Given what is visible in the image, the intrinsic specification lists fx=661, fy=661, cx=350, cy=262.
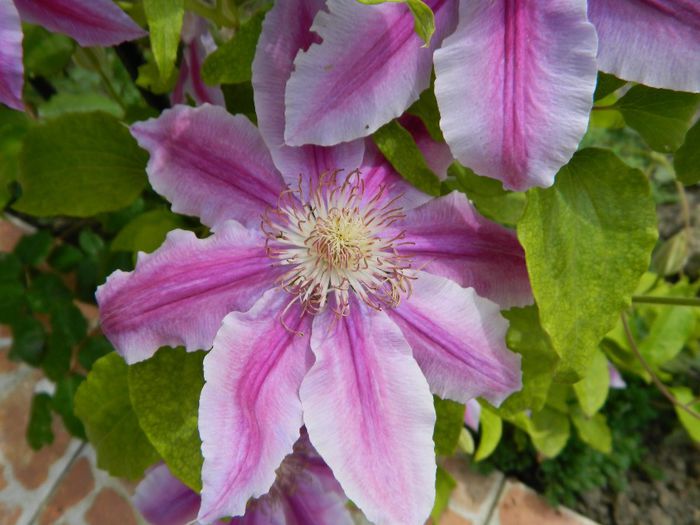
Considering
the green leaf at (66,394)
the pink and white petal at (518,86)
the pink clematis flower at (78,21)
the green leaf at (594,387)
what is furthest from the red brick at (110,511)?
the pink and white petal at (518,86)

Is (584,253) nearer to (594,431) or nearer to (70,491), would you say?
(594,431)

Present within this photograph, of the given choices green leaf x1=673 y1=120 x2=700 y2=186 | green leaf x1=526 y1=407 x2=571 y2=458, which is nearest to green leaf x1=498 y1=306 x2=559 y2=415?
green leaf x1=673 y1=120 x2=700 y2=186

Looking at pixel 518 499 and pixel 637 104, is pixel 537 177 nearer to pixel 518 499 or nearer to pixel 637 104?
pixel 637 104

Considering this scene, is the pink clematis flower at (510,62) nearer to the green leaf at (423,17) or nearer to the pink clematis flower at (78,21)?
the green leaf at (423,17)

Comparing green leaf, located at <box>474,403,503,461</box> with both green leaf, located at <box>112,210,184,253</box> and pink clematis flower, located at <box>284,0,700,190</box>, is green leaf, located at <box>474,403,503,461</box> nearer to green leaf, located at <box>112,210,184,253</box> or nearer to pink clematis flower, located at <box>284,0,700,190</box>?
green leaf, located at <box>112,210,184,253</box>

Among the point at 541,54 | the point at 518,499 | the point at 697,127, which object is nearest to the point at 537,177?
the point at 541,54

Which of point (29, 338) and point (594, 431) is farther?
point (594, 431)

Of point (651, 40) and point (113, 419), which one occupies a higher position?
point (651, 40)

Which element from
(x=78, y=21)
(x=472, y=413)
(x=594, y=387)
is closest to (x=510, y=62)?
(x=78, y=21)
